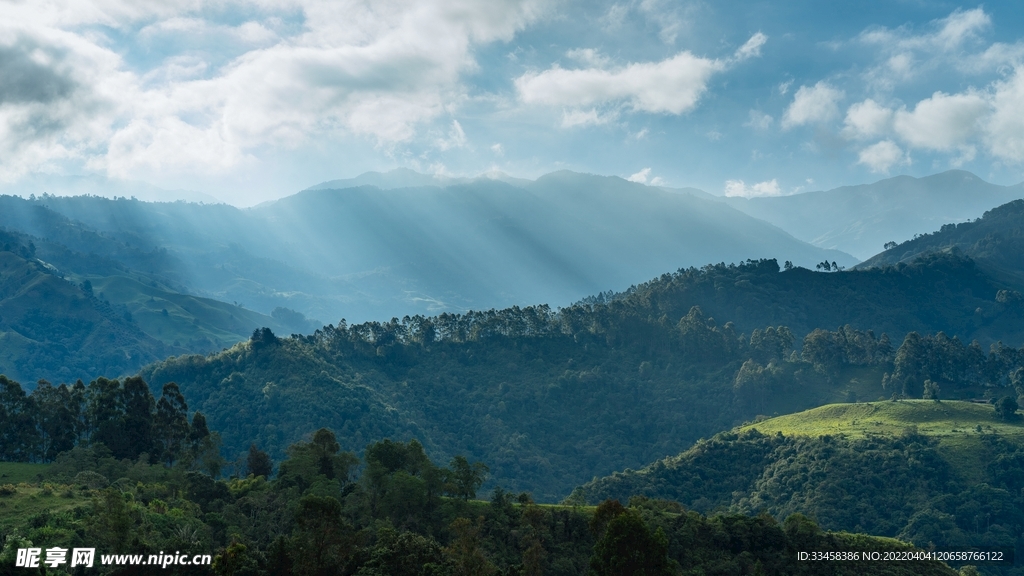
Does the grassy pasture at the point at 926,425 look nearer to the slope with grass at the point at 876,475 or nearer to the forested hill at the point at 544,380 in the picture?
the slope with grass at the point at 876,475

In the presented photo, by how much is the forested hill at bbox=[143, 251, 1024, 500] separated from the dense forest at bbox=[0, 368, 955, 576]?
4733 centimetres

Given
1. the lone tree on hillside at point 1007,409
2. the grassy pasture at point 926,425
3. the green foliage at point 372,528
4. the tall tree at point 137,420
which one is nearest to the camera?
→ the green foliage at point 372,528

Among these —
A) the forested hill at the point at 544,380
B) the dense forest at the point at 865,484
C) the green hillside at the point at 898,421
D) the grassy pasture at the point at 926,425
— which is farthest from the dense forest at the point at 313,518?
the green hillside at the point at 898,421

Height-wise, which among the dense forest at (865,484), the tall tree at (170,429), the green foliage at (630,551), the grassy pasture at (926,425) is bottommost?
the dense forest at (865,484)

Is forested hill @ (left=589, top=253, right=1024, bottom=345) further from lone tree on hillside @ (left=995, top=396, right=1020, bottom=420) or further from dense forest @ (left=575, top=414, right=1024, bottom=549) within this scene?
dense forest @ (left=575, top=414, right=1024, bottom=549)

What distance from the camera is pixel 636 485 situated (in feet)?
325

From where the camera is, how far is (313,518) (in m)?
39.4

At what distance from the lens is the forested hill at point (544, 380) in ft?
407

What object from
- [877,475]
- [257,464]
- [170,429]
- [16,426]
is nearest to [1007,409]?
[877,475]

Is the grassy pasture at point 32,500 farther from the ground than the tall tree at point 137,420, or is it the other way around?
the tall tree at point 137,420

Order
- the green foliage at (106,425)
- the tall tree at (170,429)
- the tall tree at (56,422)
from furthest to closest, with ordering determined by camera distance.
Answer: the tall tree at (56,422) < the tall tree at (170,429) < the green foliage at (106,425)

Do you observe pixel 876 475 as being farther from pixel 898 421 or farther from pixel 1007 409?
pixel 1007 409

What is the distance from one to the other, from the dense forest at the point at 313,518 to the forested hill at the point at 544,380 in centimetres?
4733

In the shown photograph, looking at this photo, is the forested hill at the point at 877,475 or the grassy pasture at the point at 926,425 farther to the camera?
the grassy pasture at the point at 926,425
